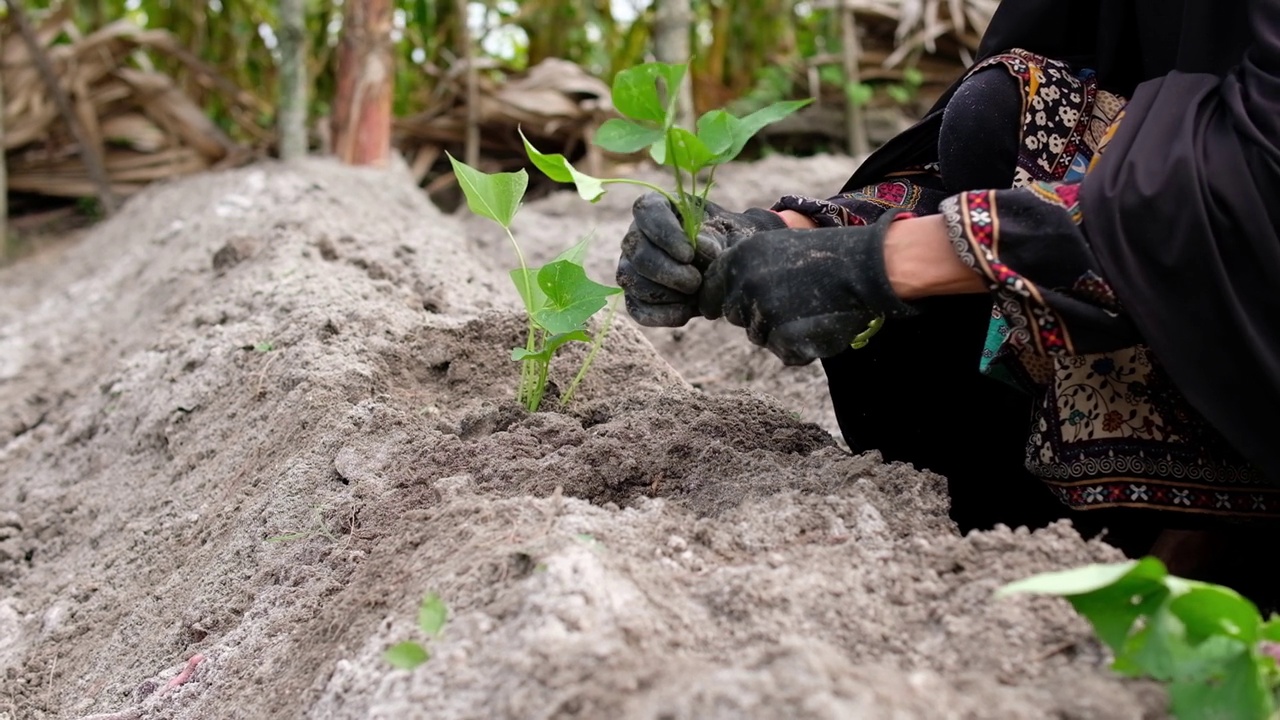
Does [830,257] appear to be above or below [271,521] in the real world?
above

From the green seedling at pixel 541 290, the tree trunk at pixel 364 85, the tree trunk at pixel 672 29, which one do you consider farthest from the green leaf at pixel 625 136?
the tree trunk at pixel 364 85

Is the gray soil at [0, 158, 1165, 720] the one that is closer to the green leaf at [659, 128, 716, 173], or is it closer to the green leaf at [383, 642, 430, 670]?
the green leaf at [383, 642, 430, 670]

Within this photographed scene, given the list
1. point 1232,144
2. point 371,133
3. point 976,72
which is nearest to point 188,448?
point 976,72

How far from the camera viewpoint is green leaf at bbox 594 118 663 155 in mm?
1537

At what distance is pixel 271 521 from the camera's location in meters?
1.71

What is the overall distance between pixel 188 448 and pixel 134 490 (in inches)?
4.7

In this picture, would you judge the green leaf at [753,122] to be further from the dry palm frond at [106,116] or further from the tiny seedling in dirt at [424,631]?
the dry palm frond at [106,116]

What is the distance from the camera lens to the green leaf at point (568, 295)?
1.67 metres

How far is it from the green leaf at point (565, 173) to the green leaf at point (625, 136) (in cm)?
5

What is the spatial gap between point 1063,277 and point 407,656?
77 centimetres

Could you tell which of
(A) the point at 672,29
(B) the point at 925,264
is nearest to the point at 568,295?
(B) the point at 925,264

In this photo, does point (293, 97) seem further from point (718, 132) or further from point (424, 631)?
point (424, 631)

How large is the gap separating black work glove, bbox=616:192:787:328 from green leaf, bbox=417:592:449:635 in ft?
1.58

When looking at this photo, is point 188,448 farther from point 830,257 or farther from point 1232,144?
point 1232,144
